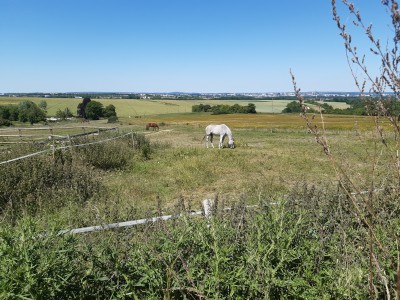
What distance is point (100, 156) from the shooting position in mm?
11570

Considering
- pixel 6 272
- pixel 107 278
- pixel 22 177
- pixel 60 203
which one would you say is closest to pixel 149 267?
pixel 107 278

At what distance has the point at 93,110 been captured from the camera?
68.6 m

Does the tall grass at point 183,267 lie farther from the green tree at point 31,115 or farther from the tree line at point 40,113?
the green tree at point 31,115

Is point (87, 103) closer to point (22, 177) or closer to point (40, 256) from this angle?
point (22, 177)

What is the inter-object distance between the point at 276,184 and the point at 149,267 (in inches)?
293

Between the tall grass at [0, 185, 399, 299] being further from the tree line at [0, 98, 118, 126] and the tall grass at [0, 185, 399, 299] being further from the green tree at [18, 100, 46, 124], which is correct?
the green tree at [18, 100, 46, 124]

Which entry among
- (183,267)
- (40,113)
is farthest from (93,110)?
(183,267)

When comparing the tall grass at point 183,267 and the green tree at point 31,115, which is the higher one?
the tall grass at point 183,267

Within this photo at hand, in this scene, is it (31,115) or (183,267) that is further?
(31,115)

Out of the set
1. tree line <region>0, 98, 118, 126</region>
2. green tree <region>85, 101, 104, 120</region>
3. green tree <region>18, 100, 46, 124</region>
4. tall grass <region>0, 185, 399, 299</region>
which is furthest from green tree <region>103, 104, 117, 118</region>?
tall grass <region>0, 185, 399, 299</region>

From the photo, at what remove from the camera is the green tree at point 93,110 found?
67.6 m

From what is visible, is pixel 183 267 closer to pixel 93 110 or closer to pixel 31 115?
pixel 31 115

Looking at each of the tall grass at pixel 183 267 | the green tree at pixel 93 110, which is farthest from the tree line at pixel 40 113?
the tall grass at pixel 183 267

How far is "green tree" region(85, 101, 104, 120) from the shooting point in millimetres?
67625
